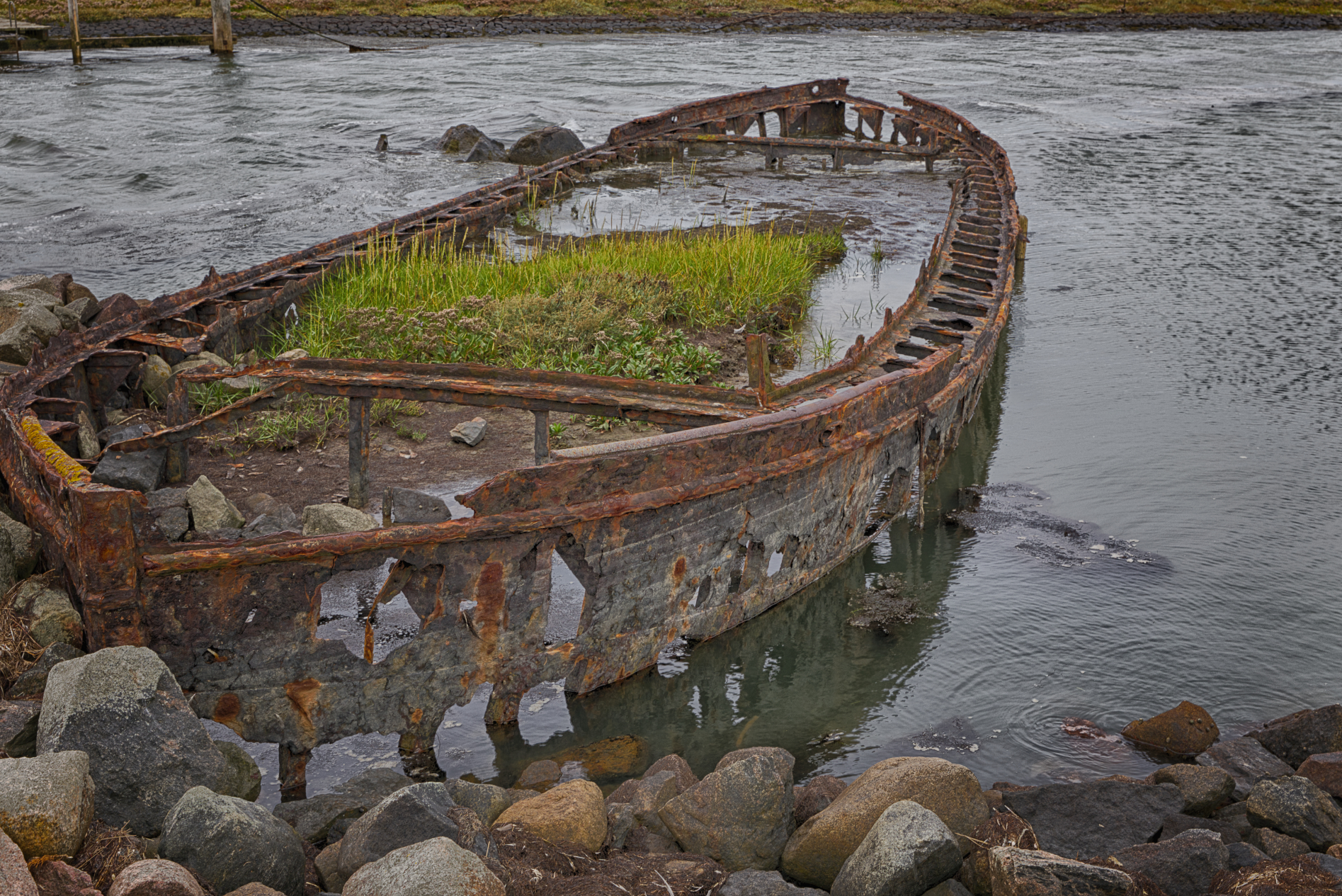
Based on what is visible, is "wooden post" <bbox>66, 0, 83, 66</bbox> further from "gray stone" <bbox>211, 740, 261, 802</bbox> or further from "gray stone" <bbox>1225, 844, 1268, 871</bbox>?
"gray stone" <bbox>1225, 844, 1268, 871</bbox>

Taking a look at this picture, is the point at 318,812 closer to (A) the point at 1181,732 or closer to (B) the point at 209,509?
(B) the point at 209,509

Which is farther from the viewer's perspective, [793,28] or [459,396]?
[793,28]

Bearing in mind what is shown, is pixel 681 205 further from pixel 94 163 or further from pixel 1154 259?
pixel 94 163

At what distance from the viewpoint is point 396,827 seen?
3.47 m

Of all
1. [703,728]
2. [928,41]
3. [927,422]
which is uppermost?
[928,41]

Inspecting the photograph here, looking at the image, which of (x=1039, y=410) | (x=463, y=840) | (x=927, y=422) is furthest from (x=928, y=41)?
(x=463, y=840)

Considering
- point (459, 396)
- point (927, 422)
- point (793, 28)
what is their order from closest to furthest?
point (459, 396) → point (927, 422) → point (793, 28)

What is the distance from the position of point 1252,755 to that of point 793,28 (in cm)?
4286

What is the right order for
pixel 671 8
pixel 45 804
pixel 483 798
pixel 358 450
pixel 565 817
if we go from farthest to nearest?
pixel 671 8, pixel 358 450, pixel 483 798, pixel 565 817, pixel 45 804

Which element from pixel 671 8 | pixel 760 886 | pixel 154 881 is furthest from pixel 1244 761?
pixel 671 8

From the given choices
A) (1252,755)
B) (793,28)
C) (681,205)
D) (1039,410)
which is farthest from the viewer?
(793,28)

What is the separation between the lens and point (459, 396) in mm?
6020

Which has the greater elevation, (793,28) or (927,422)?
(793,28)

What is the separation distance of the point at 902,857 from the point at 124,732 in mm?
2514
